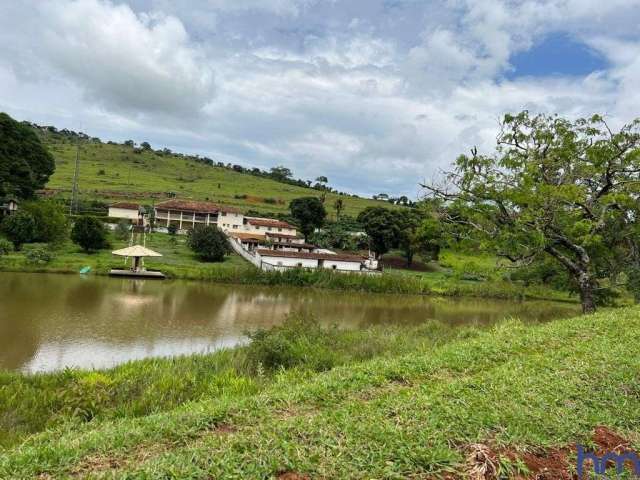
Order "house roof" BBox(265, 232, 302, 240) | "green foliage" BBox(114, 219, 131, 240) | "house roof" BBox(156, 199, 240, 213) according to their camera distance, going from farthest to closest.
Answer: "house roof" BBox(156, 199, 240, 213)
"house roof" BBox(265, 232, 302, 240)
"green foliage" BBox(114, 219, 131, 240)

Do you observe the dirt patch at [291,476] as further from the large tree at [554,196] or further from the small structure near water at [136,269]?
the small structure near water at [136,269]

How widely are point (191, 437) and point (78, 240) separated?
3003 centimetres

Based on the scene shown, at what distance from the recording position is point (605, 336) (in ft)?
23.0

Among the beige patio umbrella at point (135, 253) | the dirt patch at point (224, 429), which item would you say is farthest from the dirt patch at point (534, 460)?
the beige patio umbrella at point (135, 253)

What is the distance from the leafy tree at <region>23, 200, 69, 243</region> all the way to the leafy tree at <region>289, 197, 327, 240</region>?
2261 centimetres

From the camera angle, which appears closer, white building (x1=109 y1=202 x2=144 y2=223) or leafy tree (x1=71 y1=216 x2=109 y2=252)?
leafy tree (x1=71 y1=216 x2=109 y2=252)

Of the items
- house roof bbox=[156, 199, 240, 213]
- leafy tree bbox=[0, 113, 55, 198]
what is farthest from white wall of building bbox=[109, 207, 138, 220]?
leafy tree bbox=[0, 113, 55, 198]

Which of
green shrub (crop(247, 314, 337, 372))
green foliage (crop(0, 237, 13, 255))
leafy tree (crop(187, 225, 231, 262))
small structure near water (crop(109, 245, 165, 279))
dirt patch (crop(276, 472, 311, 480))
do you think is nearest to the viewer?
dirt patch (crop(276, 472, 311, 480))

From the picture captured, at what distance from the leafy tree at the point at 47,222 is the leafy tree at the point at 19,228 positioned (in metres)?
0.55

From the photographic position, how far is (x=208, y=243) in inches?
1229

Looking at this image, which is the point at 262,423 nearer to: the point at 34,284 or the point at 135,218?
the point at 34,284

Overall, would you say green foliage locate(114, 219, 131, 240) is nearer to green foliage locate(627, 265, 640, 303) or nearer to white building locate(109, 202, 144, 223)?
white building locate(109, 202, 144, 223)

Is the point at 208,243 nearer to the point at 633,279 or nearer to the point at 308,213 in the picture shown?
the point at 308,213

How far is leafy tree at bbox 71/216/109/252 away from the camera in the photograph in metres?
29.3
